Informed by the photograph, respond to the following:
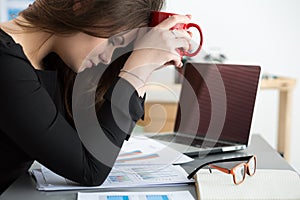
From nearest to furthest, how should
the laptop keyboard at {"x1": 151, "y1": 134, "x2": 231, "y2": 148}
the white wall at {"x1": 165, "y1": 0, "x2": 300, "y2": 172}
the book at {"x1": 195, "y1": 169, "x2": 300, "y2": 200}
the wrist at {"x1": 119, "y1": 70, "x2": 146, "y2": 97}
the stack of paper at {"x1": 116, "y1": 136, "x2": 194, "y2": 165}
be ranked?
the book at {"x1": 195, "y1": 169, "x2": 300, "y2": 200}
the wrist at {"x1": 119, "y1": 70, "x2": 146, "y2": 97}
the stack of paper at {"x1": 116, "y1": 136, "x2": 194, "y2": 165}
the laptop keyboard at {"x1": 151, "y1": 134, "x2": 231, "y2": 148}
the white wall at {"x1": 165, "y1": 0, "x2": 300, "y2": 172}

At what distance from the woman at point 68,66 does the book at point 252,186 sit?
6.9 inches

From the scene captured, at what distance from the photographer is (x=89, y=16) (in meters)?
0.88

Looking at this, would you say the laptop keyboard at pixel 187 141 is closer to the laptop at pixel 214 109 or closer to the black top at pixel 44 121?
the laptop at pixel 214 109

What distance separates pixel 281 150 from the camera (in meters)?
2.74

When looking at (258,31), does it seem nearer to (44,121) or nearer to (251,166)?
(251,166)

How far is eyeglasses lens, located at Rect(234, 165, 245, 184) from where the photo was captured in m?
0.85

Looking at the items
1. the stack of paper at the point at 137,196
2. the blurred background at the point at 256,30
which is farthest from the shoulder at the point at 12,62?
the blurred background at the point at 256,30

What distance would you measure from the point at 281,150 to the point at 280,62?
680 millimetres

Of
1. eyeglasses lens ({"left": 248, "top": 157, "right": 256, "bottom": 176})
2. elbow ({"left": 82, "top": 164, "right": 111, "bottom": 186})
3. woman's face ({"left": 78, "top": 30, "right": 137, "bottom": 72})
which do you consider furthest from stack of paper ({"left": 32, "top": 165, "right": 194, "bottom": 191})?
woman's face ({"left": 78, "top": 30, "right": 137, "bottom": 72})

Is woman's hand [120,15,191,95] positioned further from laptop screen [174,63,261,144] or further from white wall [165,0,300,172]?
white wall [165,0,300,172]

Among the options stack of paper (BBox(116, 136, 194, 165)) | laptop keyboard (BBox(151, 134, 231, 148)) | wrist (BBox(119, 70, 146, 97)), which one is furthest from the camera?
laptop keyboard (BBox(151, 134, 231, 148))

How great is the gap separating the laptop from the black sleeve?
0.27 meters

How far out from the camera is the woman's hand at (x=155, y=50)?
889 millimetres

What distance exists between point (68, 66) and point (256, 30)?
230 cm
